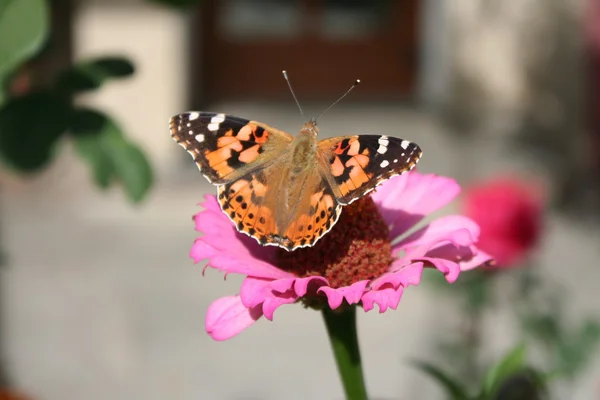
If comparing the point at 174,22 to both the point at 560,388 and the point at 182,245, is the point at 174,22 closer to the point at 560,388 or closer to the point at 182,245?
the point at 182,245

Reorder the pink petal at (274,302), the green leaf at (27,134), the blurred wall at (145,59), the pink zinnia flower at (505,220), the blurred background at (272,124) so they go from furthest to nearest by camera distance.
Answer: the blurred wall at (145,59), the pink zinnia flower at (505,220), the blurred background at (272,124), the green leaf at (27,134), the pink petal at (274,302)

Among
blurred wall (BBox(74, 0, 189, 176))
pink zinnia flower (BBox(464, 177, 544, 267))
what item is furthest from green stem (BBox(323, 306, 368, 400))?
blurred wall (BBox(74, 0, 189, 176))

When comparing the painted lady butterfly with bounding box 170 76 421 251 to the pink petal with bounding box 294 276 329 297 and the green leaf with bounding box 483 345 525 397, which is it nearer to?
the pink petal with bounding box 294 276 329 297

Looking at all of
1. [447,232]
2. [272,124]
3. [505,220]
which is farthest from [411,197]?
[272,124]

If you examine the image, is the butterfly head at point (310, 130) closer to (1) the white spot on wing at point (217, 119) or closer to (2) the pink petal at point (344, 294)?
(1) the white spot on wing at point (217, 119)

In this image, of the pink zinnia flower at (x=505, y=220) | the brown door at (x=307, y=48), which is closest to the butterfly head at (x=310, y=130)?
the pink zinnia flower at (x=505, y=220)

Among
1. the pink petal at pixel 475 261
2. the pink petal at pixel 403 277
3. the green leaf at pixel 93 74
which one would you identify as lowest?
the pink petal at pixel 475 261

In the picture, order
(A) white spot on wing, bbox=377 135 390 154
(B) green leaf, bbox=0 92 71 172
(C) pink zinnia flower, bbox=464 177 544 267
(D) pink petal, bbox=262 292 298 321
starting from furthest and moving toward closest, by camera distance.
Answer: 1. (C) pink zinnia flower, bbox=464 177 544 267
2. (B) green leaf, bbox=0 92 71 172
3. (A) white spot on wing, bbox=377 135 390 154
4. (D) pink petal, bbox=262 292 298 321
